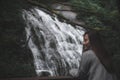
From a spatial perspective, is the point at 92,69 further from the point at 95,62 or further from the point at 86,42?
the point at 86,42

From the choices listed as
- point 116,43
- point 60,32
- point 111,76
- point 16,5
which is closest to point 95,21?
point 116,43

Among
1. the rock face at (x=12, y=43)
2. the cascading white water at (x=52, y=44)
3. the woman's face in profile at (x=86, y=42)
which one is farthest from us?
the cascading white water at (x=52, y=44)

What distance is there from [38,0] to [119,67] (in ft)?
4.97

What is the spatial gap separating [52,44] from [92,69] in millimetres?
7714

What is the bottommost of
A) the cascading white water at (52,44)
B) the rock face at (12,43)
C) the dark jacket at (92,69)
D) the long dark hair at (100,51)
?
the cascading white water at (52,44)

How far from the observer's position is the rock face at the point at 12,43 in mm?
6497

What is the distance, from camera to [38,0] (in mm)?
5410

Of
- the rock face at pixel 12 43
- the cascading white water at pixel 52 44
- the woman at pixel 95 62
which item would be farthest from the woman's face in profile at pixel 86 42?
the cascading white water at pixel 52 44

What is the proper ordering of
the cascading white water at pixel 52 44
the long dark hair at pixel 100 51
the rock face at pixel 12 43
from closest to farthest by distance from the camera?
the long dark hair at pixel 100 51
the rock face at pixel 12 43
the cascading white water at pixel 52 44

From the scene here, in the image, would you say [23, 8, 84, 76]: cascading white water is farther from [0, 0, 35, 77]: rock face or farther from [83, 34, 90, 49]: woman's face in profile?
[83, 34, 90, 49]: woman's face in profile

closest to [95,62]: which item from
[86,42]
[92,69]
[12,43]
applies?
[92,69]

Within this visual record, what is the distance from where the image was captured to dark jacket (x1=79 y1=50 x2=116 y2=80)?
433cm

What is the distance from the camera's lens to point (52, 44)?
474 inches

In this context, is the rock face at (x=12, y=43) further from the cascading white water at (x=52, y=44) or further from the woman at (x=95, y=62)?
the woman at (x=95, y=62)
